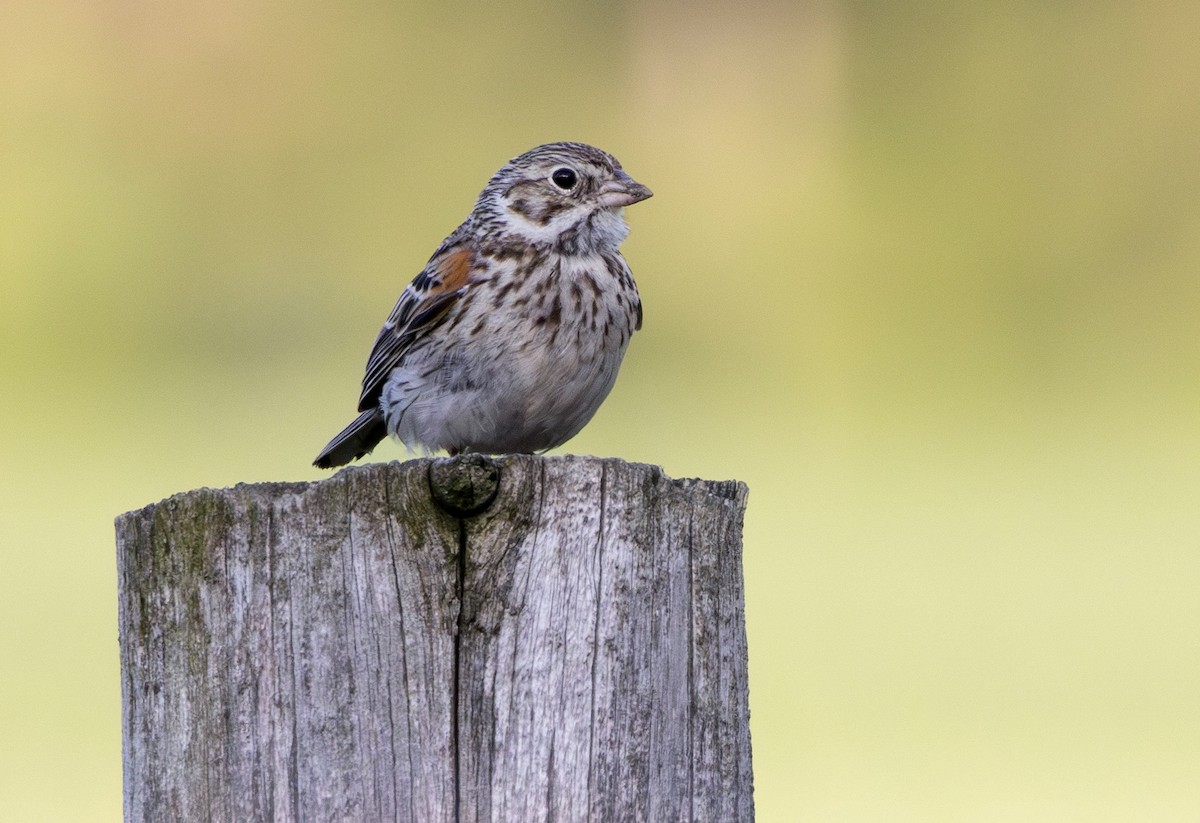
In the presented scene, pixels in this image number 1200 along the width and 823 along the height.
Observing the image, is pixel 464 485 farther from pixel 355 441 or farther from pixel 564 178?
pixel 355 441

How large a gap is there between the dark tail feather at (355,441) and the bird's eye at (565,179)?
3.07ft

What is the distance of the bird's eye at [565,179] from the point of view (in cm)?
551

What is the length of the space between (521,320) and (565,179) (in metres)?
0.60

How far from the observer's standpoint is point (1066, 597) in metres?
10.9

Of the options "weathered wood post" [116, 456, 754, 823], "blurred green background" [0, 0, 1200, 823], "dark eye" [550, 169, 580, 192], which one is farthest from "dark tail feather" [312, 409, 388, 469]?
"blurred green background" [0, 0, 1200, 823]

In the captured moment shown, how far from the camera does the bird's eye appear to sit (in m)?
5.51

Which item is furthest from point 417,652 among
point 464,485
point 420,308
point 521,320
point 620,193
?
point 620,193

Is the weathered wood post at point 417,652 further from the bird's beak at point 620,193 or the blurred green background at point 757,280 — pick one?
the blurred green background at point 757,280

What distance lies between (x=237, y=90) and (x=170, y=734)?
36.7 feet

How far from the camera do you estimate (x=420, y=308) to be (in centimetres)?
541

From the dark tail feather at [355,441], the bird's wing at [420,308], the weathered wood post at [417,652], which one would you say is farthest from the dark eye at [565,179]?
the weathered wood post at [417,652]

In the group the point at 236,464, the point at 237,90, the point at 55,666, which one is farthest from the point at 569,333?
the point at 237,90

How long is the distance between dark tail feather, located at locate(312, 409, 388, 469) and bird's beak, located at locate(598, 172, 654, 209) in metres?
1.01

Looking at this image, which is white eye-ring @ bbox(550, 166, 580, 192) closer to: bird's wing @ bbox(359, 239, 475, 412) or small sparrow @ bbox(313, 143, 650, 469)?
small sparrow @ bbox(313, 143, 650, 469)
